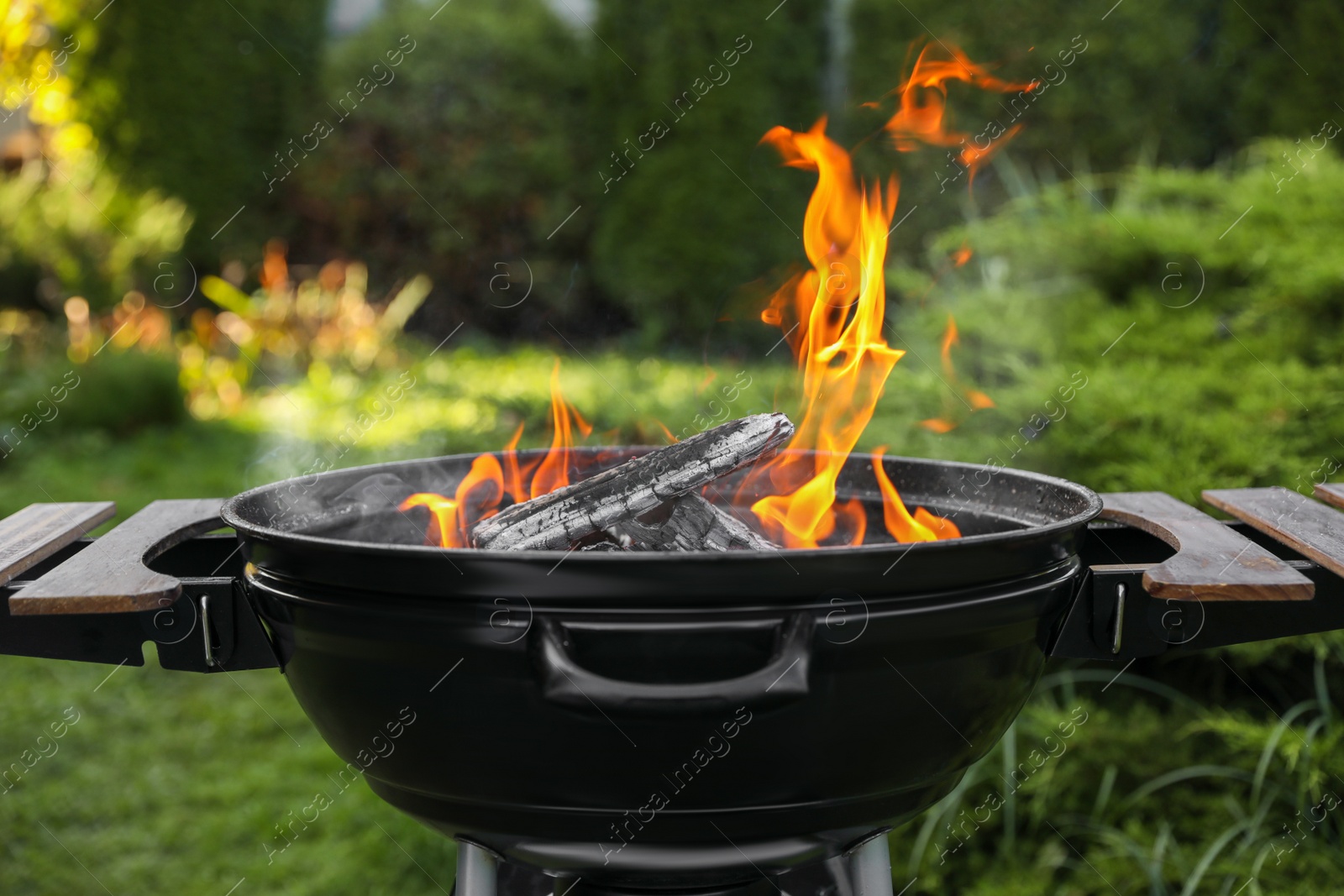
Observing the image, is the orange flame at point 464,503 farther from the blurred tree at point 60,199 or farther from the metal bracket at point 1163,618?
the blurred tree at point 60,199

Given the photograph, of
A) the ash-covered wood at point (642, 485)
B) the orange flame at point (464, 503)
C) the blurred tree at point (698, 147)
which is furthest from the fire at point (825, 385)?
the blurred tree at point (698, 147)

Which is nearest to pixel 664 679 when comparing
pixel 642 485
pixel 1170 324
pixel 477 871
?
pixel 642 485

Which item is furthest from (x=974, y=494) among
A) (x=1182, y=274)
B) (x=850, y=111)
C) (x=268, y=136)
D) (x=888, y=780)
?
(x=268, y=136)

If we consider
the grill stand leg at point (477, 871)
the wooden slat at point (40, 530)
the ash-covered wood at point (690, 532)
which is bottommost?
the grill stand leg at point (477, 871)

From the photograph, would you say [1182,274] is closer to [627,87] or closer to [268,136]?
[627,87]

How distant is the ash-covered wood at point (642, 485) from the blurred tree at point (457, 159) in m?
6.56

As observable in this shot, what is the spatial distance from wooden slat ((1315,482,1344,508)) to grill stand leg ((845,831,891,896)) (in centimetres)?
75

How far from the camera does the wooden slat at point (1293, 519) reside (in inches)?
46.4

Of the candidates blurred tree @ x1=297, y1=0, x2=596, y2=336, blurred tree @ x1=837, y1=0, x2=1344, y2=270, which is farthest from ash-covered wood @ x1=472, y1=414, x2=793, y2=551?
blurred tree @ x1=297, y1=0, x2=596, y2=336

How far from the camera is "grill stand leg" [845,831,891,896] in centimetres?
136

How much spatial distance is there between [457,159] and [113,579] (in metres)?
7.02

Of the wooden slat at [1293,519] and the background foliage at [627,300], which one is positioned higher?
the background foliage at [627,300]

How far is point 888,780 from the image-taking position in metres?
1.14

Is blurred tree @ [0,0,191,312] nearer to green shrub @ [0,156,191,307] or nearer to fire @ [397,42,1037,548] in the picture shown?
green shrub @ [0,156,191,307]
